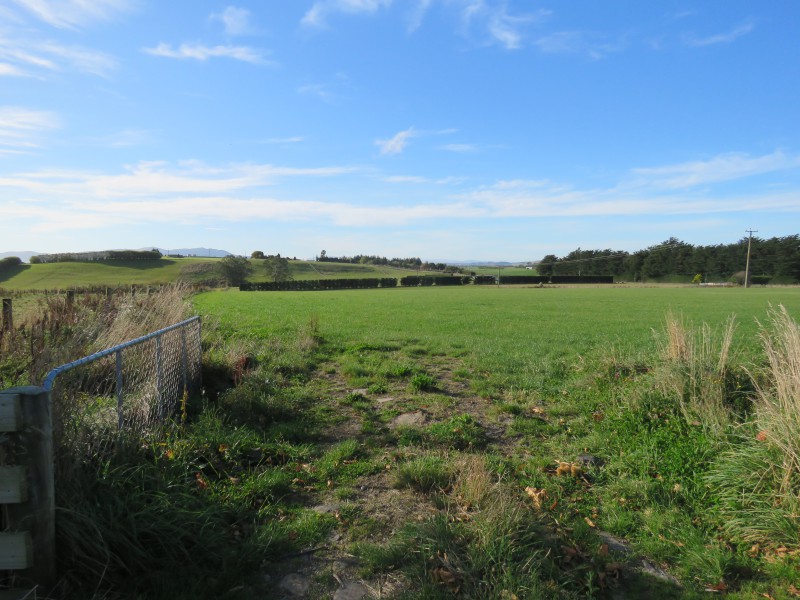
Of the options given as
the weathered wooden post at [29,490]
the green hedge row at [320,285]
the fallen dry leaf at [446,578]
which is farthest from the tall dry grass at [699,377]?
the green hedge row at [320,285]

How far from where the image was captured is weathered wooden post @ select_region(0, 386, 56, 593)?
8.36 ft

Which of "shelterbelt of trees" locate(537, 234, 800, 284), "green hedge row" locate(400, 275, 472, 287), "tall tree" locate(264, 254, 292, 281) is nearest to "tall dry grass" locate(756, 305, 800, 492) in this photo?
"green hedge row" locate(400, 275, 472, 287)

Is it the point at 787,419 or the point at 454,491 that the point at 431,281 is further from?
the point at 454,491

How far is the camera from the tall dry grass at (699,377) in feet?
17.9

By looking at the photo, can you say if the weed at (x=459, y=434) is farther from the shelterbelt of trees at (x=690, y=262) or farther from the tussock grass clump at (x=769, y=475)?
the shelterbelt of trees at (x=690, y=262)

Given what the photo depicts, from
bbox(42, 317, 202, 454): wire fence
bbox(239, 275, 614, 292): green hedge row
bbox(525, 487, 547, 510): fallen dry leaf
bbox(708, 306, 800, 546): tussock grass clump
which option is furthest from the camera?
bbox(239, 275, 614, 292): green hedge row

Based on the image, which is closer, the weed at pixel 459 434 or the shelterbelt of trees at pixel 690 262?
the weed at pixel 459 434

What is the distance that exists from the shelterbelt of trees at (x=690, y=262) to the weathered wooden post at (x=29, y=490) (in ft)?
385

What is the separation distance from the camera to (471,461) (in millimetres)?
4648

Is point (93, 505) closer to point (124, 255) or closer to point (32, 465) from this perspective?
point (32, 465)

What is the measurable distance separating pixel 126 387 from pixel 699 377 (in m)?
7.30

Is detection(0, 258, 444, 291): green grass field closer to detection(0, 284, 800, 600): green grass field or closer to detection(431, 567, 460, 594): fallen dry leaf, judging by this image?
detection(0, 284, 800, 600): green grass field

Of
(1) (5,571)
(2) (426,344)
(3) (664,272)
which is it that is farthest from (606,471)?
(3) (664,272)

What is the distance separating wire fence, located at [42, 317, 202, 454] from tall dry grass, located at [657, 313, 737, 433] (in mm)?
5932
